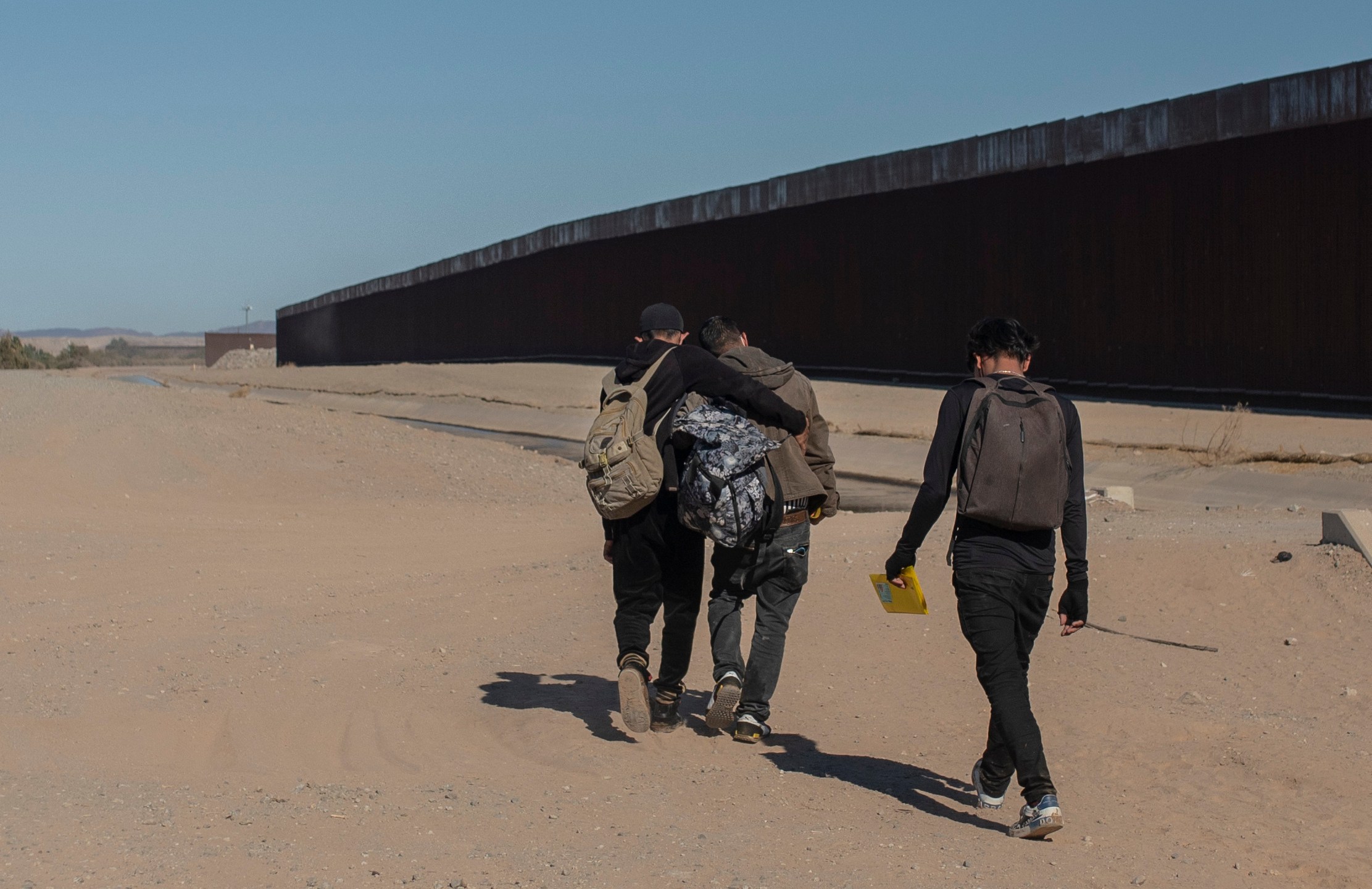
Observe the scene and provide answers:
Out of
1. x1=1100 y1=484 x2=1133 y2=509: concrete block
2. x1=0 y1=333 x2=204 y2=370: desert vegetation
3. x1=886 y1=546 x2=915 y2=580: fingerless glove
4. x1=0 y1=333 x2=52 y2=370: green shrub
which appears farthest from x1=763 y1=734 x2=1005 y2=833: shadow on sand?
x1=0 y1=333 x2=52 y2=370: green shrub

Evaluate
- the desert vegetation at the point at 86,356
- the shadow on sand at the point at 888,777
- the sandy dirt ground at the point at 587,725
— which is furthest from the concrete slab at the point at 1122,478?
the desert vegetation at the point at 86,356

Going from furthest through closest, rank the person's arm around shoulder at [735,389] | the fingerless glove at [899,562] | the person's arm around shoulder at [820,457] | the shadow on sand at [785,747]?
the person's arm around shoulder at [820,457]
the person's arm around shoulder at [735,389]
the shadow on sand at [785,747]
the fingerless glove at [899,562]

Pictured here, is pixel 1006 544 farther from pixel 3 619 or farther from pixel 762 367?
pixel 3 619

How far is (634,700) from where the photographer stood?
5684 millimetres

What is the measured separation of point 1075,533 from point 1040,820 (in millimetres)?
967

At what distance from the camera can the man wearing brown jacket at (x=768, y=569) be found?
564 cm

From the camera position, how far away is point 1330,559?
883cm

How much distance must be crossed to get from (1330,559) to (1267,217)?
490 inches

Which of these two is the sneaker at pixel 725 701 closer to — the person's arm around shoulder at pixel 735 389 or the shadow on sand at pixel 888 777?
the shadow on sand at pixel 888 777

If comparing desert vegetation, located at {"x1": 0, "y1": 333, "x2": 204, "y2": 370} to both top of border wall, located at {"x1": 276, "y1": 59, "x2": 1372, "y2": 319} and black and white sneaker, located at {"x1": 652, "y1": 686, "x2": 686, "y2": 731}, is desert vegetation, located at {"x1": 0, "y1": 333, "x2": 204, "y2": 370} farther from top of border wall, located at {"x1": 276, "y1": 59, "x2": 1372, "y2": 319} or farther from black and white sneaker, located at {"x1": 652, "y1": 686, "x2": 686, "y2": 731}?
black and white sneaker, located at {"x1": 652, "y1": 686, "x2": 686, "y2": 731}

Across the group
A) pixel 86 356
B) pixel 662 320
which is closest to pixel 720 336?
pixel 662 320

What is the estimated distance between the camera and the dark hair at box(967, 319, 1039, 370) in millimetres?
4801

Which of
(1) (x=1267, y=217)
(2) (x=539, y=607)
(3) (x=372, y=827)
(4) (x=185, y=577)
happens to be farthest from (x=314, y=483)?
(1) (x=1267, y=217)

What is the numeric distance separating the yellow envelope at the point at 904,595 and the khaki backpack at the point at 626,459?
97 centimetres
